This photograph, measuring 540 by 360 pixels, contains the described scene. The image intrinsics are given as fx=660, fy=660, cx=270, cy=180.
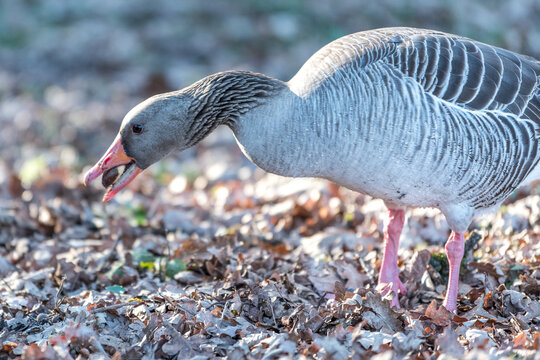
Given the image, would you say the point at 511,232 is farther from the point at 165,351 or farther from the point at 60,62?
the point at 60,62

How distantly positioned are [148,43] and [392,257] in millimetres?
12338

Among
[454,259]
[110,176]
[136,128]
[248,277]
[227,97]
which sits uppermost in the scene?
[227,97]

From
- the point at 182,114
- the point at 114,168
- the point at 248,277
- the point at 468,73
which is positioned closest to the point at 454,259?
the point at 468,73

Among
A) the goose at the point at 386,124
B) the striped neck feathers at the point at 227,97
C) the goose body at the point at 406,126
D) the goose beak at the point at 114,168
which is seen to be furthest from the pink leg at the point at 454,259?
the goose beak at the point at 114,168

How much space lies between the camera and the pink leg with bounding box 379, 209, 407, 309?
586 cm

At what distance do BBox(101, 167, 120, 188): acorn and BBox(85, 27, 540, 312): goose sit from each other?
12 millimetres

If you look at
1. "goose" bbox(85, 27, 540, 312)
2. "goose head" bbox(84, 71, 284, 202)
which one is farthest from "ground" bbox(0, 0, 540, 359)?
"goose head" bbox(84, 71, 284, 202)

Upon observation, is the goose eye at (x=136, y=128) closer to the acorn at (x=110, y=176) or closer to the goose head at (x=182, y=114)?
the goose head at (x=182, y=114)

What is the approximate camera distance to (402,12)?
641 inches

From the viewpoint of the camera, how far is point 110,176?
5.83 meters

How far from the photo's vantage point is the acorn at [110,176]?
580 cm

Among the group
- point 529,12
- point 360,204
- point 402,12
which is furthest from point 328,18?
point 360,204

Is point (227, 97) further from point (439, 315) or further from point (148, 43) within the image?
point (148, 43)

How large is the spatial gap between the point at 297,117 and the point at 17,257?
11.9 feet
